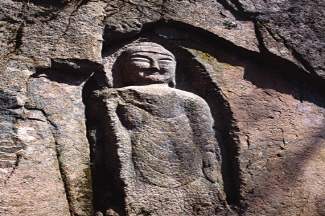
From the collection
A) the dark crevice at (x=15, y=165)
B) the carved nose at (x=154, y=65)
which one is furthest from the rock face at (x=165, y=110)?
the carved nose at (x=154, y=65)

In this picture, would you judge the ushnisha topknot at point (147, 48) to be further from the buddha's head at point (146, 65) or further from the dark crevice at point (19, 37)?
the dark crevice at point (19, 37)

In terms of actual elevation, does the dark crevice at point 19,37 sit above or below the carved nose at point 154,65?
above

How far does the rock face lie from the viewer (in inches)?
99.7

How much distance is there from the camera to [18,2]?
9.30 feet

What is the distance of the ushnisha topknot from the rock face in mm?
74

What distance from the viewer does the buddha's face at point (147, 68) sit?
9.75 ft

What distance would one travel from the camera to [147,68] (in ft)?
9.78

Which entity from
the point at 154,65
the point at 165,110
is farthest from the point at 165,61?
the point at 165,110

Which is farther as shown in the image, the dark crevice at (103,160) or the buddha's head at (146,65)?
the buddha's head at (146,65)

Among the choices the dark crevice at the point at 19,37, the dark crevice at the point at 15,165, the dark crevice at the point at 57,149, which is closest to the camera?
the dark crevice at the point at 15,165

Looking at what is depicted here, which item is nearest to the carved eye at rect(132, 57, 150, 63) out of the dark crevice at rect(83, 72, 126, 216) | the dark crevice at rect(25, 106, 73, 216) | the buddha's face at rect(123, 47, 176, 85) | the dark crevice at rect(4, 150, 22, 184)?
the buddha's face at rect(123, 47, 176, 85)

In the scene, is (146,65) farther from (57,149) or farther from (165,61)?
(57,149)

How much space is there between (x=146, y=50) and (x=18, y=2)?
0.91 metres

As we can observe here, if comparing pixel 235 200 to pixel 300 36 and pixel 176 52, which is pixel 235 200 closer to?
pixel 176 52
